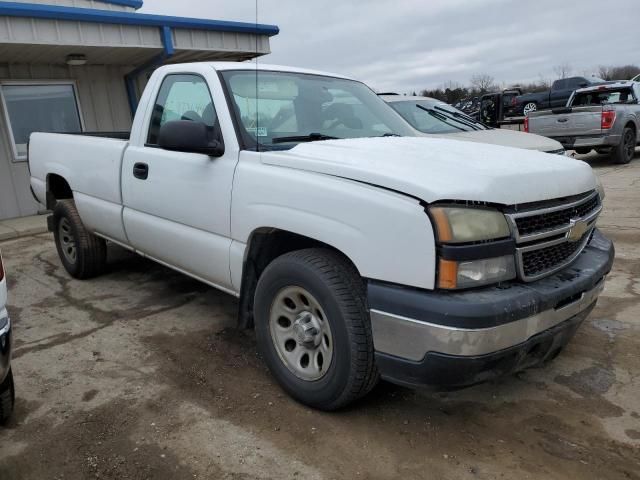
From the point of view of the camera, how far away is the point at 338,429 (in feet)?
8.95

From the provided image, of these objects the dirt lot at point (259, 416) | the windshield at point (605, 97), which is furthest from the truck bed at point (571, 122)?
the dirt lot at point (259, 416)

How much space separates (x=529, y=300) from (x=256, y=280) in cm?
161

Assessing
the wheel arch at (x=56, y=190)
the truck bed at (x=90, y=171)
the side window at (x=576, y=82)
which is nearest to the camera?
the truck bed at (x=90, y=171)

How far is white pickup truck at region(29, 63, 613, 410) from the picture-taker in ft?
7.49

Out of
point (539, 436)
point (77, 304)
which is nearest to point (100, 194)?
point (77, 304)

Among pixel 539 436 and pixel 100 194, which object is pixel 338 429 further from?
pixel 100 194

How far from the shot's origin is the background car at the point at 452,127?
21.8 ft

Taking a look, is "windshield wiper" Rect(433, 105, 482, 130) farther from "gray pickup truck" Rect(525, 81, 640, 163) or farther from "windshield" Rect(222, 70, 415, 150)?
"gray pickup truck" Rect(525, 81, 640, 163)

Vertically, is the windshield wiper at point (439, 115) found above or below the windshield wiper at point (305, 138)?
below

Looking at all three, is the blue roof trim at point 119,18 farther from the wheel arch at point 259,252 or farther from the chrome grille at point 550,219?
the chrome grille at point 550,219

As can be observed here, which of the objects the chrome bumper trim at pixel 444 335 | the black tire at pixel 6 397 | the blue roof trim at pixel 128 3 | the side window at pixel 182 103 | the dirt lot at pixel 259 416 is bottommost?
the dirt lot at pixel 259 416

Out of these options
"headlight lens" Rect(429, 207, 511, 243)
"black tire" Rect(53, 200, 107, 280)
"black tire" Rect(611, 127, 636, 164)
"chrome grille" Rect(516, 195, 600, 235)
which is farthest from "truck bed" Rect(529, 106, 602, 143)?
"headlight lens" Rect(429, 207, 511, 243)

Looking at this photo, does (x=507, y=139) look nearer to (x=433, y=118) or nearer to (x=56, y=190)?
(x=433, y=118)

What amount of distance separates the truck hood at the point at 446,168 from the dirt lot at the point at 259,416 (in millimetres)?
1193
